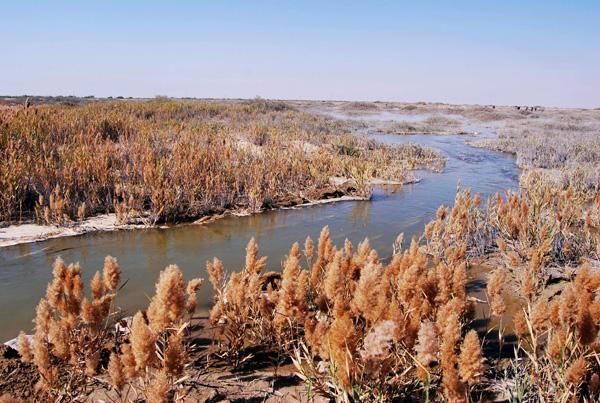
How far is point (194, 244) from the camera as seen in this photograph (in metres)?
6.46

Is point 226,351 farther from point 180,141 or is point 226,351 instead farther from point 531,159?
point 531,159

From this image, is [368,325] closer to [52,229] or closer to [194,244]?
[194,244]

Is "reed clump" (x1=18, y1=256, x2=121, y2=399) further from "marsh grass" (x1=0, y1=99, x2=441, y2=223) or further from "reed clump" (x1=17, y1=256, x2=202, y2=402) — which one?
"marsh grass" (x1=0, y1=99, x2=441, y2=223)

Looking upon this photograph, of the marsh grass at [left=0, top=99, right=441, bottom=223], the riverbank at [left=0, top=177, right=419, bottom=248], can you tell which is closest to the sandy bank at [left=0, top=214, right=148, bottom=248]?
the riverbank at [left=0, top=177, right=419, bottom=248]

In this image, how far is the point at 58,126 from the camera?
34.1 feet

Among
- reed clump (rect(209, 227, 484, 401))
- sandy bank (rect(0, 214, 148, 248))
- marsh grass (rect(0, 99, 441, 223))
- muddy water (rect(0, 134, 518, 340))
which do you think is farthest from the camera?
marsh grass (rect(0, 99, 441, 223))

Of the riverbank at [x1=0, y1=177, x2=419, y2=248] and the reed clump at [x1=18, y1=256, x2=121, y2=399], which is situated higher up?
the reed clump at [x1=18, y1=256, x2=121, y2=399]

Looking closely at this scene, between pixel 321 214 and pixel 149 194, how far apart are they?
3162 millimetres

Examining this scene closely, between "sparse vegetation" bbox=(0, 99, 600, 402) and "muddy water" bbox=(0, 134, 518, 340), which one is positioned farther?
"muddy water" bbox=(0, 134, 518, 340)

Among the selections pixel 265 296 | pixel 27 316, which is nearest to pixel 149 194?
pixel 27 316

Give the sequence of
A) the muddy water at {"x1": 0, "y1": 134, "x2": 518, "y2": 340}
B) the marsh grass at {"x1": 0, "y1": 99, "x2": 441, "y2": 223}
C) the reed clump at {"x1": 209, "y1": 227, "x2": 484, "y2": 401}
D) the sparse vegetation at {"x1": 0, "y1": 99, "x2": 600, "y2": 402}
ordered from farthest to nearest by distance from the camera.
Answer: the marsh grass at {"x1": 0, "y1": 99, "x2": 441, "y2": 223} → the muddy water at {"x1": 0, "y1": 134, "x2": 518, "y2": 340} → the sparse vegetation at {"x1": 0, "y1": 99, "x2": 600, "y2": 402} → the reed clump at {"x1": 209, "y1": 227, "x2": 484, "y2": 401}

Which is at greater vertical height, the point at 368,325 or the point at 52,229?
the point at 368,325

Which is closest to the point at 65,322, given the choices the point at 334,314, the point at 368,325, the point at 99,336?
the point at 99,336

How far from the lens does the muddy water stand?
460 cm
